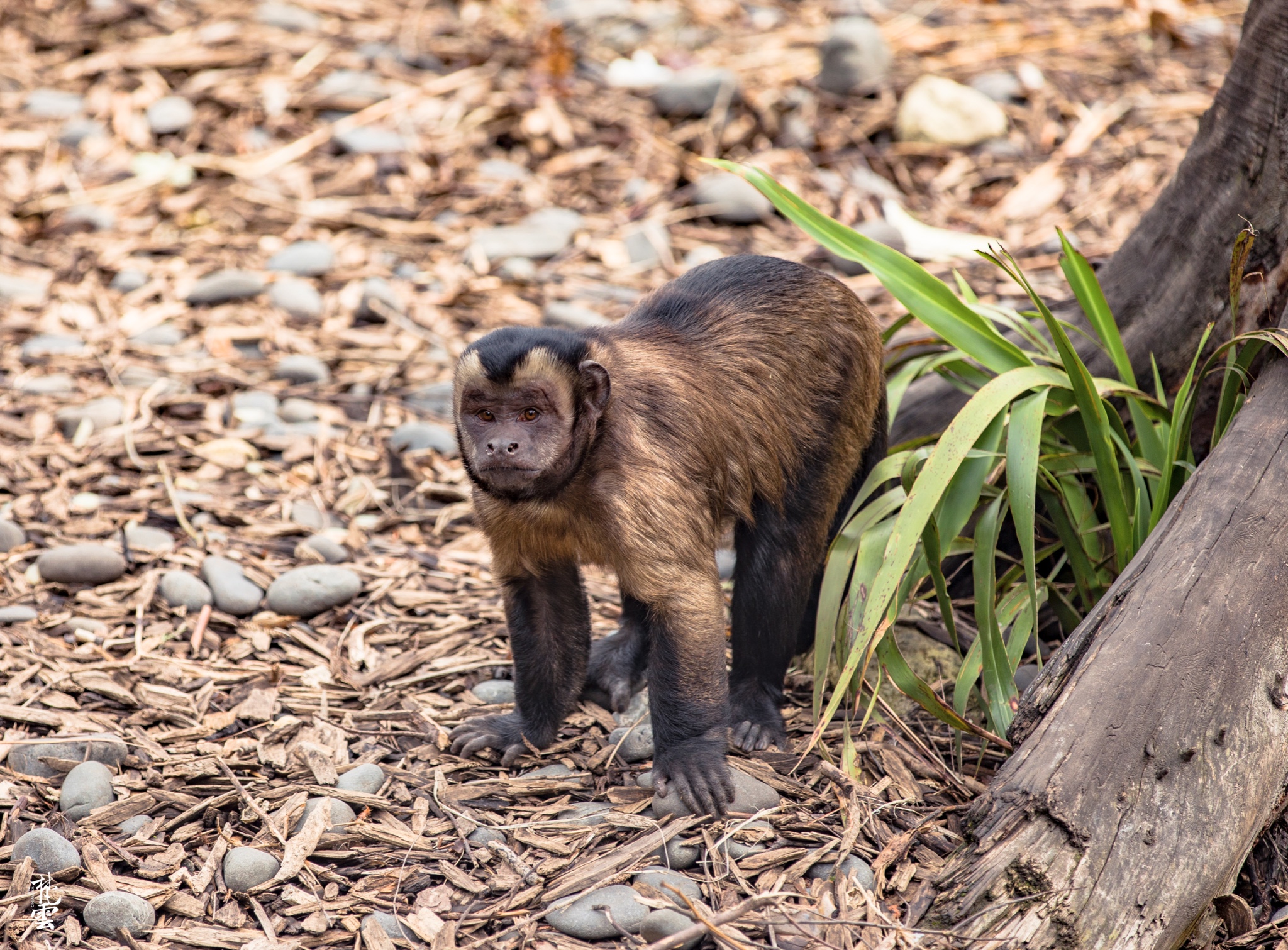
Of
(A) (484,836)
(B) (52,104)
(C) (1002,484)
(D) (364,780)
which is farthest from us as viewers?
(B) (52,104)

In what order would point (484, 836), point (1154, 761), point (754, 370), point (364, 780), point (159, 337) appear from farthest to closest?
point (159, 337), point (754, 370), point (364, 780), point (484, 836), point (1154, 761)

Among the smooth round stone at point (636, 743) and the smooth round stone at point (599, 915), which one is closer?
the smooth round stone at point (599, 915)

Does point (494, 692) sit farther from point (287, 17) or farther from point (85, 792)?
point (287, 17)

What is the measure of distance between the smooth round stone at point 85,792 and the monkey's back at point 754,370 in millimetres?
2136

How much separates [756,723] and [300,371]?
11.8ft

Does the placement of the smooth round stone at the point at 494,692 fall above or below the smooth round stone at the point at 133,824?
below

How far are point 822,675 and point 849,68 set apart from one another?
20.9 ft

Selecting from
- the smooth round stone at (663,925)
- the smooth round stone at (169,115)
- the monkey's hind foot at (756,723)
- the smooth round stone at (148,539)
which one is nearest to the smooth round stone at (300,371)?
the smooth round stone at (148,539)

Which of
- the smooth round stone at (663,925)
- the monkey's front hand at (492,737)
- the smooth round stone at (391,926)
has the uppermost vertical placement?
the smooth round stone at (663,925)

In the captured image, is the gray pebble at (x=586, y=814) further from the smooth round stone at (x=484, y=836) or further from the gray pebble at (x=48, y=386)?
the gray pebble at (x=48, y=386)

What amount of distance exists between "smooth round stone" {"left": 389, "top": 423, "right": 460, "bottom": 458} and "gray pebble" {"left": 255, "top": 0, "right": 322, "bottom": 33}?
5203 millimetres

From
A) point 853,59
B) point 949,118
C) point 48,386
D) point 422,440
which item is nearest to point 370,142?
point 48,386

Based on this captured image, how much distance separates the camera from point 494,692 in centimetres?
469

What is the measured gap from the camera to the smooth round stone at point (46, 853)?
350 cm
